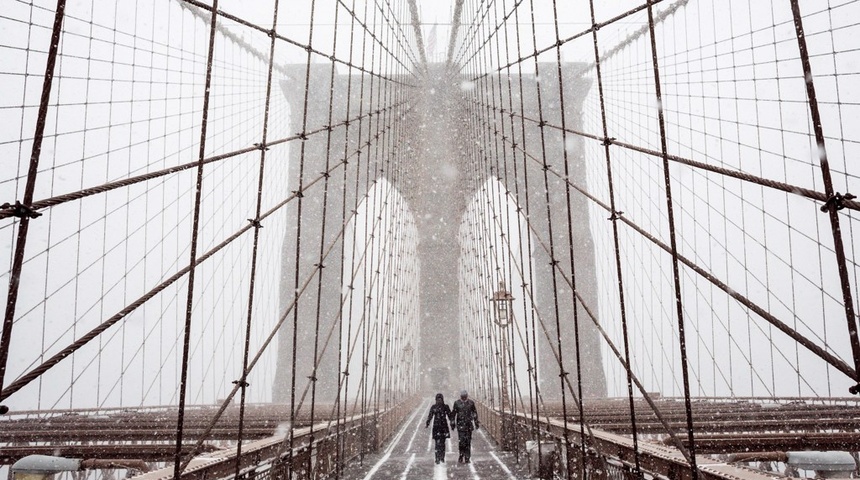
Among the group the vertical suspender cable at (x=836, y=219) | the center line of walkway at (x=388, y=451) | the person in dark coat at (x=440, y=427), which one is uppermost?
the vertical suspender cable at (x=836, y=219)

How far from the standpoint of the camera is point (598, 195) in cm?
1981

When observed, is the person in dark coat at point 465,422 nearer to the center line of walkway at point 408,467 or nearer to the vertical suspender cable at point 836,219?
the center line of walkway at point 408,467

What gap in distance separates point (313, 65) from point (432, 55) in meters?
10.7

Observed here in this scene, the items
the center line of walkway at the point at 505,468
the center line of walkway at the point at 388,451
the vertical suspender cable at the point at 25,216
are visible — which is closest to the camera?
the vertical suspender cable at the point at 25,216

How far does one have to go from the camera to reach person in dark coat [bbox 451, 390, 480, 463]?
5.95 m

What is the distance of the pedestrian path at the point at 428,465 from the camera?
197 inches

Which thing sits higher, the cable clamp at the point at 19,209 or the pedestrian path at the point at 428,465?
the cable clamp at the point at 19,209

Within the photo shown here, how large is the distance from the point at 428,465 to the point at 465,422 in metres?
0.73

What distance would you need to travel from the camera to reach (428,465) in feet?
19.1

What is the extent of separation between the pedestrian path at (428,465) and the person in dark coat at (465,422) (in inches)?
5.2

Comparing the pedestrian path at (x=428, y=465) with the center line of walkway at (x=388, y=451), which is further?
the center line of walkway at (x=388, y=451)

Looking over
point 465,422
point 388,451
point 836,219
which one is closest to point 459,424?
point 465,422

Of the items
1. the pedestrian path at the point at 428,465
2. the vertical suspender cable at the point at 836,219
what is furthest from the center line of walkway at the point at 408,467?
the vertical suspender cable at the point at 836,219

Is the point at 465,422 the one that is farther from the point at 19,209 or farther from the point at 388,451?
the point at 19,209
